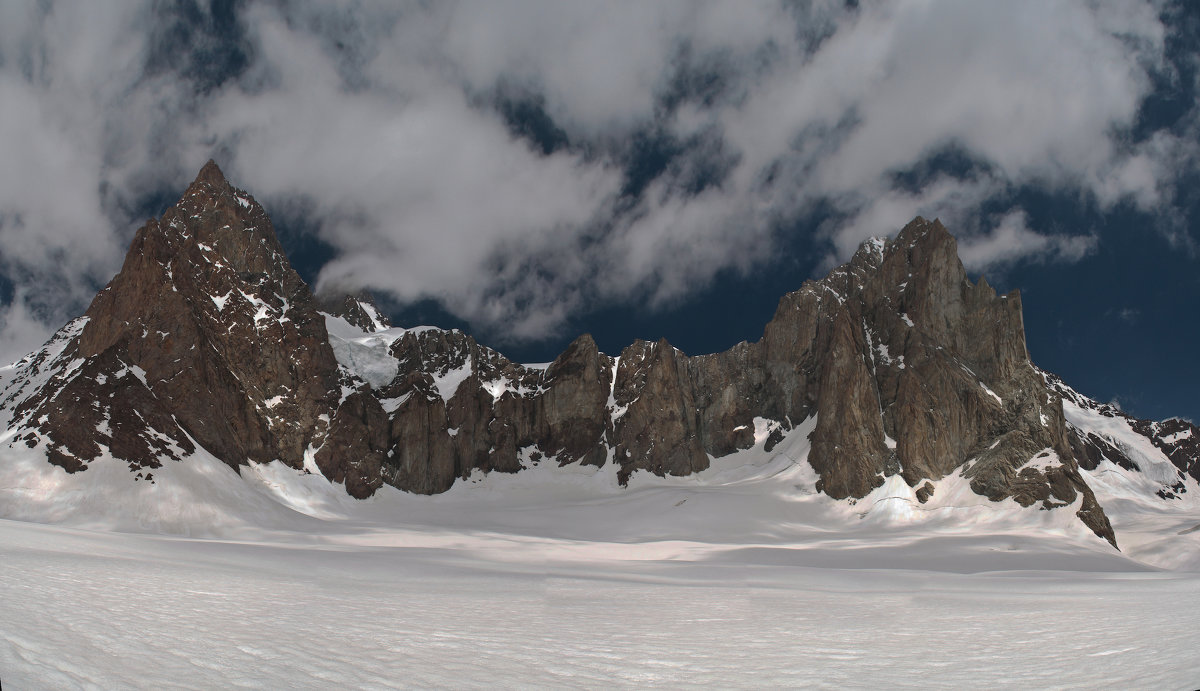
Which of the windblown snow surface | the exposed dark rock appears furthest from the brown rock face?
the windblown snow surface

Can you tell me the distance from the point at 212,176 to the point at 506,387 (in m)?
65.2

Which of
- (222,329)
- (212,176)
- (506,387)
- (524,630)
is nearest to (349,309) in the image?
(212,176)

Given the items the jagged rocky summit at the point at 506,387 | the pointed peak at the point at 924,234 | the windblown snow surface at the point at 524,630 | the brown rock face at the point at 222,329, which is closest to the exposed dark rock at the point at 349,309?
the jagged rocky summit at the point at 506,387

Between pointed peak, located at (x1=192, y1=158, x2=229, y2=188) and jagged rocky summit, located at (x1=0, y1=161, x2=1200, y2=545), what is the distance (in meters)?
0.30

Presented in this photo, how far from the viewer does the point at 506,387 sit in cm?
12269

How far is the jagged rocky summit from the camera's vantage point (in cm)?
6575

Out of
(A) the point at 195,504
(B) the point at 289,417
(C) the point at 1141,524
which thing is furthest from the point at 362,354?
(C) the point at 1141,524

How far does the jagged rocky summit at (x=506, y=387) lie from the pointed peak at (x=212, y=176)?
303mm

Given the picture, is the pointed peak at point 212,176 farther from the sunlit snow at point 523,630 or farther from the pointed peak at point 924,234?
the pointed peak at point 924,234

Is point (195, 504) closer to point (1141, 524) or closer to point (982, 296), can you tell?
point (982, 296)

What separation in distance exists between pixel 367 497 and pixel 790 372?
75.6m

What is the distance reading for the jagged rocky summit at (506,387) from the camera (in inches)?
2589

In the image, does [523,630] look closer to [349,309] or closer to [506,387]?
[506,387]

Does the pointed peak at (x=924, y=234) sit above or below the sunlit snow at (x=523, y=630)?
above
